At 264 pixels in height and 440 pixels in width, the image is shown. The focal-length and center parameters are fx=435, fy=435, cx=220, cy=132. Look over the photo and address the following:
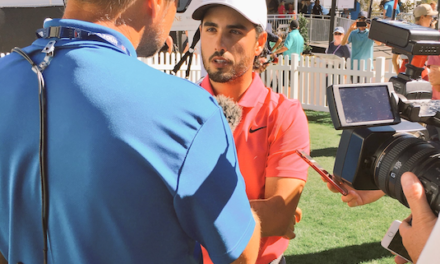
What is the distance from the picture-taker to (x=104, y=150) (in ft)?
3.20

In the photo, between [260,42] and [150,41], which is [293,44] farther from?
[150,41]

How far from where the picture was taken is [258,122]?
1926mm

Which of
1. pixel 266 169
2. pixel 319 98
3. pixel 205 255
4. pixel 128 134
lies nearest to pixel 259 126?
pixel 266 169

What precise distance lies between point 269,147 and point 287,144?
8cm

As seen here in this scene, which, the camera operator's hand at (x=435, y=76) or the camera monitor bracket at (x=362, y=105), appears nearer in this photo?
the camera monitor bracket at (x=362, y=105)

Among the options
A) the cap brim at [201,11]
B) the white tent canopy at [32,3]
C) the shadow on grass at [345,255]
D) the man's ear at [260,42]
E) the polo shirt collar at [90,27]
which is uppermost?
the white tent canopy at [32,3]

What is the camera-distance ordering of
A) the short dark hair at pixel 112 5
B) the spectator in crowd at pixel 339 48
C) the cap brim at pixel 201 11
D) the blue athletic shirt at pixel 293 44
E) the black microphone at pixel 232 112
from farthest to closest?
the blue athletic shirt at pixel 293 44, the spectator in crowd at pixel 339 48, the cap brim at pixel 201 11, the black microphone at pixel 232 112, the short dark hair at pixel 112 5

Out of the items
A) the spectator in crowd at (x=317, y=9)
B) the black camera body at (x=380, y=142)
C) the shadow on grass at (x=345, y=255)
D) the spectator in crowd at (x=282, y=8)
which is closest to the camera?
the black camera body at (x=380, y=142)

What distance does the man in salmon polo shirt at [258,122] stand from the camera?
178cm

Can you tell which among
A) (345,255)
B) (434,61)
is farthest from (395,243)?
(434,61)

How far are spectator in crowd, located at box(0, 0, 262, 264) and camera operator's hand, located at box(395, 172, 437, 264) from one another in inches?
18.4

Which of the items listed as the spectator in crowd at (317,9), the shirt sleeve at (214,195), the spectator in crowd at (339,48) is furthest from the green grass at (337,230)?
the spectator in crowd at (317,9)

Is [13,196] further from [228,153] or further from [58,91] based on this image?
[228,153]

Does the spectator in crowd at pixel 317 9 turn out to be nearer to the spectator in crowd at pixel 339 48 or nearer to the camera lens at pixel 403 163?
the spectator in crowd at pixel 339 48
